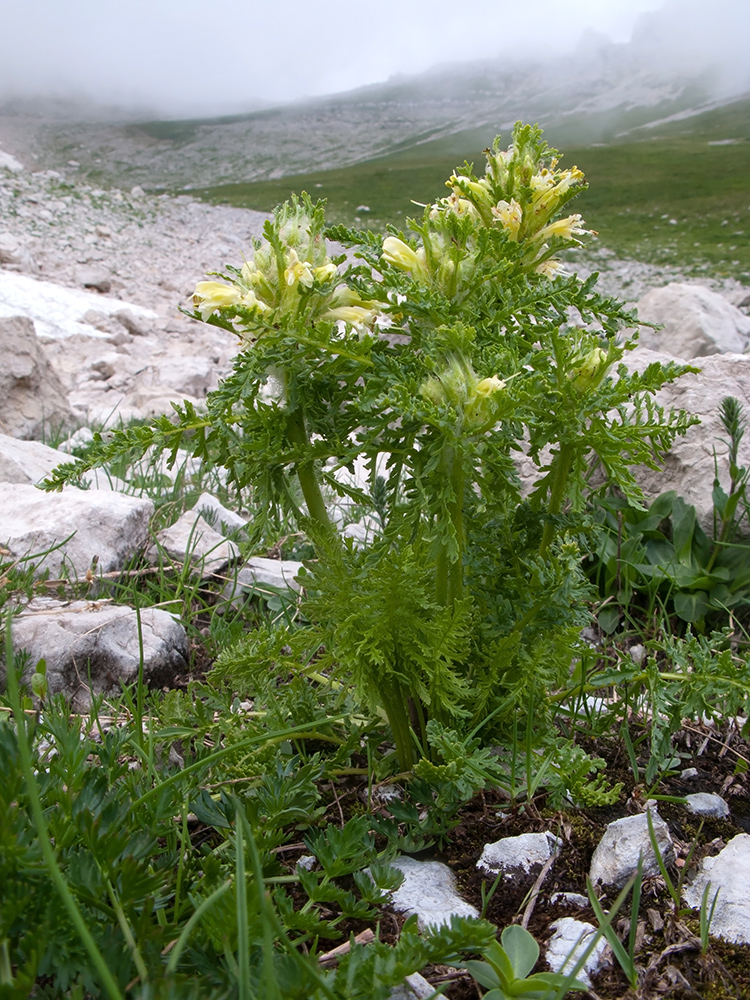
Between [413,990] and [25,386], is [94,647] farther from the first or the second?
[25,386]

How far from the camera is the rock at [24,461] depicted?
4.12 meters

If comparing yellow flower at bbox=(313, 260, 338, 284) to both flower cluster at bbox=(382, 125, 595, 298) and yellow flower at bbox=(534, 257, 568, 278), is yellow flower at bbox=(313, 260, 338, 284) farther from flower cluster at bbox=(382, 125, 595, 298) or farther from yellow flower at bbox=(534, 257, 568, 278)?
yellow flower at bbox=(534, 257, 568, 278)

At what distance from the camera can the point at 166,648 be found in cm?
262

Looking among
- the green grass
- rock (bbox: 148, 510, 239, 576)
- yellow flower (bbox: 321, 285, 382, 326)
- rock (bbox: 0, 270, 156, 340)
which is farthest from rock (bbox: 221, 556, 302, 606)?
the green grass

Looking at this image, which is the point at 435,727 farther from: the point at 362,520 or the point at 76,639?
the point at 362,520

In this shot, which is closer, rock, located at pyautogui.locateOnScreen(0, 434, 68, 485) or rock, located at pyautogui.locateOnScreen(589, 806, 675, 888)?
rock, located at pyautogui.locateOnScreen(589, 806, 675, 888)

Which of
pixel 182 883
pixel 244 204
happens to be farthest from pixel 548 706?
pixel 244 204

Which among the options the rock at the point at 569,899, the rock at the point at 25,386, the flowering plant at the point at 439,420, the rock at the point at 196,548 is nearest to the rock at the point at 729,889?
the rock at the point at 569,899

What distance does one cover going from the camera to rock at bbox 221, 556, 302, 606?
10.0ft

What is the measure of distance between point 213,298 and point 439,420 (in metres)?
0.58

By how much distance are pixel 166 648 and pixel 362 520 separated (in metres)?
1.79

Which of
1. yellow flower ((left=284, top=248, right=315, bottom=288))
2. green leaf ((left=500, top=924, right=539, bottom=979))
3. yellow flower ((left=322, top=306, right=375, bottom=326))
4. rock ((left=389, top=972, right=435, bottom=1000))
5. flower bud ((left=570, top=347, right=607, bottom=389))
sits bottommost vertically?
rock ((left=389, top=972, right=435, bottom=1000))

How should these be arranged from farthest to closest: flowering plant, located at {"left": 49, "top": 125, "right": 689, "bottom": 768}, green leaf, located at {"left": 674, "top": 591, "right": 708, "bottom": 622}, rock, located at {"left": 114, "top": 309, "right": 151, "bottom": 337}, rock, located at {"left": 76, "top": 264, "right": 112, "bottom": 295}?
rock, located at {"left": 76, "top": 264, "right": 112, "bottom": 295} → rock, located at {"left": 114, "top": 309, "right": 151, "bottom": 337} → green leaf, located at {"left": 674, "top": 591, "right": 708, "bottom": 622} → flowering plant, located at {"left": 49, "top": 125, "right": 689, "bottom": 768}

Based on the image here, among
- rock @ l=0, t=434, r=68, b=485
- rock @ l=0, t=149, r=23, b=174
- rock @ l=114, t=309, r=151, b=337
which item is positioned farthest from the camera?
rock @ l=0, t=149, r=23, b=174
